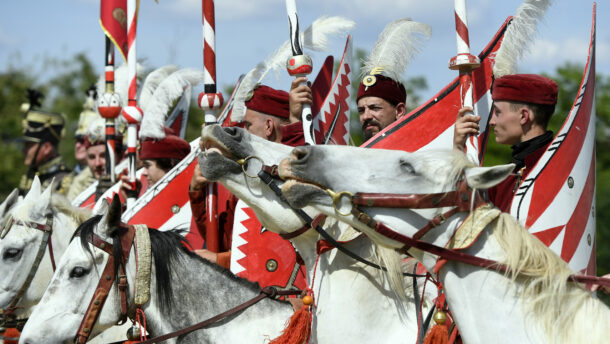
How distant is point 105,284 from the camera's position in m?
4.32

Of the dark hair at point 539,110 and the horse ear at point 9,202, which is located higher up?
the dark hair at point 539,110

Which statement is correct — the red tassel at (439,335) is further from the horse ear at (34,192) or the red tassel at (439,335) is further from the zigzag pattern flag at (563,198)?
the horse ear at (34,192)

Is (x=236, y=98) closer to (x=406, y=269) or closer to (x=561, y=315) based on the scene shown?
(x=406, y=269)

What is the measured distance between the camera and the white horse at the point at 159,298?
4.28 metres

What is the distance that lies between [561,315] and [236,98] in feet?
12.6

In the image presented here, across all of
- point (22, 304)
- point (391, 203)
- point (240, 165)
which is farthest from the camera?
point (22, 304)

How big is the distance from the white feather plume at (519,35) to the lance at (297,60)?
3.32 ft

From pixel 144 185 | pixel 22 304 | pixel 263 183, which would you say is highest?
pixel 263 183

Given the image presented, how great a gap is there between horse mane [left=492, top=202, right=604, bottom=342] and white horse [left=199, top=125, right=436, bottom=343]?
901 millimetres

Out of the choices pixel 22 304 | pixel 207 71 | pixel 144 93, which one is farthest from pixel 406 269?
pixel 144 93

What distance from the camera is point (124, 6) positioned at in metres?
7.80

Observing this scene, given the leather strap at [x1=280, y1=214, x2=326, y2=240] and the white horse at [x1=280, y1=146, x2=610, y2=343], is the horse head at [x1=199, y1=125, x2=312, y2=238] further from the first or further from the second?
the white horse at [x1=280, y1=146, x2=610, y2=343]

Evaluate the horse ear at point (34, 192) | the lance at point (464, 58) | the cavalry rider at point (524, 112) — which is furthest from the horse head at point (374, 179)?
the horse ear at point (34, 192)

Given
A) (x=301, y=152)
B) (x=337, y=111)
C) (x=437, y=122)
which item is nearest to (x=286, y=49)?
(x=337, y=111)
